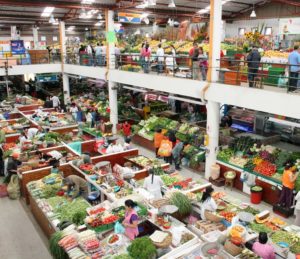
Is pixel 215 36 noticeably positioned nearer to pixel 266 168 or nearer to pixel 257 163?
pixel 257 163

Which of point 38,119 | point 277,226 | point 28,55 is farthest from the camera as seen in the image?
point 28,55

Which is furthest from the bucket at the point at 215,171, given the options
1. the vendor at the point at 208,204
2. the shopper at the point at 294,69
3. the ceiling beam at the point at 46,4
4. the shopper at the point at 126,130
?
the ceiling beam at the point at 46,4

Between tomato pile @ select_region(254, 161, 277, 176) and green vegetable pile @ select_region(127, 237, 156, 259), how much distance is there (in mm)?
5680

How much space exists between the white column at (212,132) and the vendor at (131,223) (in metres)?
5.79

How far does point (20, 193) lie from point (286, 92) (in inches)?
354

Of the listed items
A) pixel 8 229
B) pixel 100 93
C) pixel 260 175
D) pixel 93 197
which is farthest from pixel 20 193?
Result: pixel 100 93

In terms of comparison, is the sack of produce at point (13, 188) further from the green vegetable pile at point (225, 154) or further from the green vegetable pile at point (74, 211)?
the green vegetable pile at point (225, 154)

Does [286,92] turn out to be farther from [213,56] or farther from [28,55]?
→ [28,55]

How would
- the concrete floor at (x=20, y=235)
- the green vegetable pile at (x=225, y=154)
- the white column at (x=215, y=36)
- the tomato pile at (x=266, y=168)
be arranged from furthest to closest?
1. the green vegetable pile at (x=225, y=154)
2. the white column at (x=215, y=36)
3. the tomato pile at (x=266, y=168)
4. the concrete floor at (x=20, y=235)

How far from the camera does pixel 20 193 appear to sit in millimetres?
11078

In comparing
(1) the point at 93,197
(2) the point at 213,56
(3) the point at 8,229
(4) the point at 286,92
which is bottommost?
(3) the point at 8,229

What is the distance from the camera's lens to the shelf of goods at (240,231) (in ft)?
20.2

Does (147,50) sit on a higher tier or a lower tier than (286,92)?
higher

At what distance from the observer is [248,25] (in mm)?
24016
